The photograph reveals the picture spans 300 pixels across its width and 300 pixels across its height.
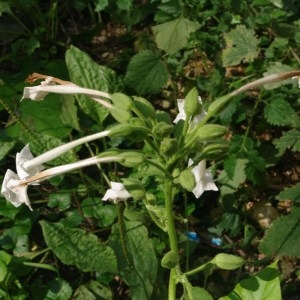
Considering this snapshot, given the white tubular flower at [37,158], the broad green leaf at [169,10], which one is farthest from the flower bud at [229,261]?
the broad green leaf at [169,10]

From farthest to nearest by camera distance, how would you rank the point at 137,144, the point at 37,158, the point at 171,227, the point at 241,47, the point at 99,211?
the point at 137,144 → the point at 241,47 → the point at 99,211 → the point at 171,227 → the point at 37,158

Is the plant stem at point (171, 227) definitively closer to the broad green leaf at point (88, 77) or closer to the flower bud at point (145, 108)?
the flower bud at point (145, 108)

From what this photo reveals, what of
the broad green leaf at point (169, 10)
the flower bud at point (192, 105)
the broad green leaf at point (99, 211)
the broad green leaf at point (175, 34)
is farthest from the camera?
the broad green leaf at point (169, 10)

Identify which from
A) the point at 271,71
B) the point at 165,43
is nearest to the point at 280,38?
the point at 271,71

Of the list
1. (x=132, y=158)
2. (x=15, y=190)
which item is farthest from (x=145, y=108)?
(x=15, y=190)

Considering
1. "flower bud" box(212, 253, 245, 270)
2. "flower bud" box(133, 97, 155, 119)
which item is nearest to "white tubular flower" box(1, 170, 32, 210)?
"flower bud" box(133, 97, 155, 119)

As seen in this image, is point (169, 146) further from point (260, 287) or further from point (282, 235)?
point (282, 235)
